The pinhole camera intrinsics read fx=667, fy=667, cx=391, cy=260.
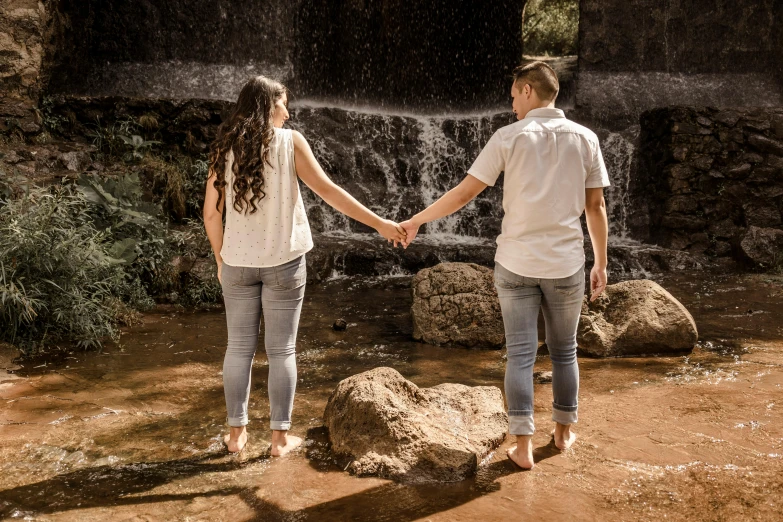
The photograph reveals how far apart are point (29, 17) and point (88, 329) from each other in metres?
5.89

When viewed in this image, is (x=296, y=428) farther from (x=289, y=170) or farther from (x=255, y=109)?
(x=255, y=109)

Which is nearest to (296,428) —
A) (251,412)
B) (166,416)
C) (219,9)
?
(251,412)

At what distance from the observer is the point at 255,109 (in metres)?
2.92

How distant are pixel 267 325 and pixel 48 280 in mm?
2884

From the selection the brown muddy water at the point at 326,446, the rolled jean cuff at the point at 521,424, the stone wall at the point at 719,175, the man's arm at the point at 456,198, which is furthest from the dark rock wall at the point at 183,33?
the rolled jean cuff at the point at 521,424

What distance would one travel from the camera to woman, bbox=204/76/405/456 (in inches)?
115

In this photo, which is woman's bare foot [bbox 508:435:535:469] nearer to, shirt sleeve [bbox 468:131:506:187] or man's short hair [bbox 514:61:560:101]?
shirt sleeve [bbox 468:131:506:187]

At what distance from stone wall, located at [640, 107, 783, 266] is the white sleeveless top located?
8337 millimetres

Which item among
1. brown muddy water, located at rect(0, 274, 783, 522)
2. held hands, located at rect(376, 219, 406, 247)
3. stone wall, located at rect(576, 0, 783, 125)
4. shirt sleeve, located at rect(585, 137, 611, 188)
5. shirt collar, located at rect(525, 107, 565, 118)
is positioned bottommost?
brown muddy water, located at rect(0, 274, 783, 522)

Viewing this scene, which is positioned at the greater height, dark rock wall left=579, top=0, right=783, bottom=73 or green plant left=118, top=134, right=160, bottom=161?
dark rock wall left=579, top=0, right=783, bottom=73

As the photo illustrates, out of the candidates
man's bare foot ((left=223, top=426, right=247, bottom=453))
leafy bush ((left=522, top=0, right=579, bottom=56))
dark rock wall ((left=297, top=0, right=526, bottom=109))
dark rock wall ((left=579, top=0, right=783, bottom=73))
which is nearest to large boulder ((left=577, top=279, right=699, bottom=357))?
man's bare foot ((left=223, top=426, right=247, bottom=453))

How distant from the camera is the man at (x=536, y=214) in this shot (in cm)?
286

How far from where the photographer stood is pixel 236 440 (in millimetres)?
3221

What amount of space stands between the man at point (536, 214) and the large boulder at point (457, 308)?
2.33m
